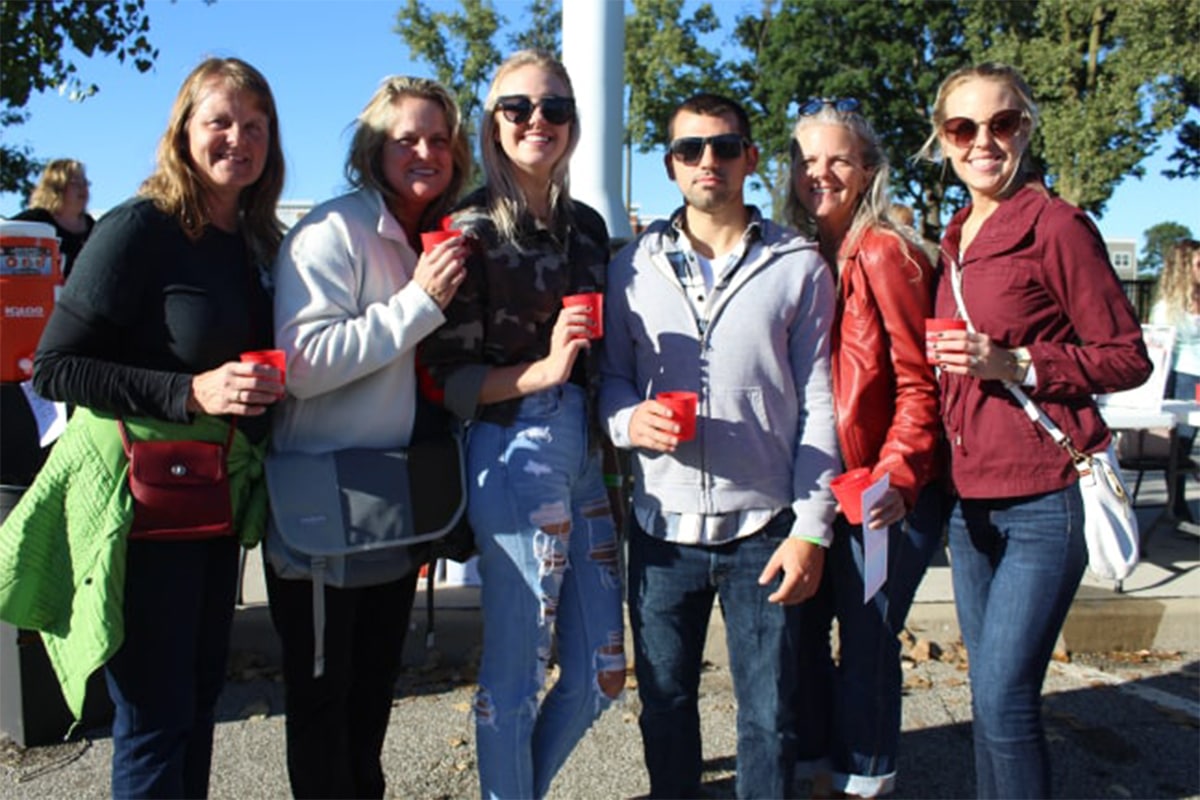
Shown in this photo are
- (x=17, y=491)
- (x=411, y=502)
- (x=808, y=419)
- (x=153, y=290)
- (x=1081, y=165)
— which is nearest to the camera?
(x=153, y=290)

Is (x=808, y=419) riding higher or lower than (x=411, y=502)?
higher

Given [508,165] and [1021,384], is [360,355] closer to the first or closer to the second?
[508,165]

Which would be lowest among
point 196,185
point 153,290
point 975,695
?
point 975,695

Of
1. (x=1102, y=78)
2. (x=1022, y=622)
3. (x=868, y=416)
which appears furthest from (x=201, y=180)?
(x=1102, y=78)

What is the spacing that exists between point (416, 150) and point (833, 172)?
1.21 meters

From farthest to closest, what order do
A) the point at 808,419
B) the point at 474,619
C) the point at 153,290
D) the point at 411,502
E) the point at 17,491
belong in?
1. the point at 474,619
2. the point at 17,491
3. the point at 808,419
4. the point at 411,502
5. the point at 153,290

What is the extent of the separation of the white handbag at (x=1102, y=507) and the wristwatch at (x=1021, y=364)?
34 mm

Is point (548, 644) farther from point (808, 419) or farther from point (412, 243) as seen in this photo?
point (412, 243)

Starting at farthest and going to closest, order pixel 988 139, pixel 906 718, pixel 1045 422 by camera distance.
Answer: pixel 906 718
pixel 988 139
pixel 1045 422

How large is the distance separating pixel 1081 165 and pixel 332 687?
22609 mm

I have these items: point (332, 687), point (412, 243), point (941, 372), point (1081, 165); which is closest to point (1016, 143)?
point (941, 372)

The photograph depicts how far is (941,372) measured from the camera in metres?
2.74

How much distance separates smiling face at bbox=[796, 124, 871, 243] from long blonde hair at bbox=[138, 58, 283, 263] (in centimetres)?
154

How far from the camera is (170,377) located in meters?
2.30
